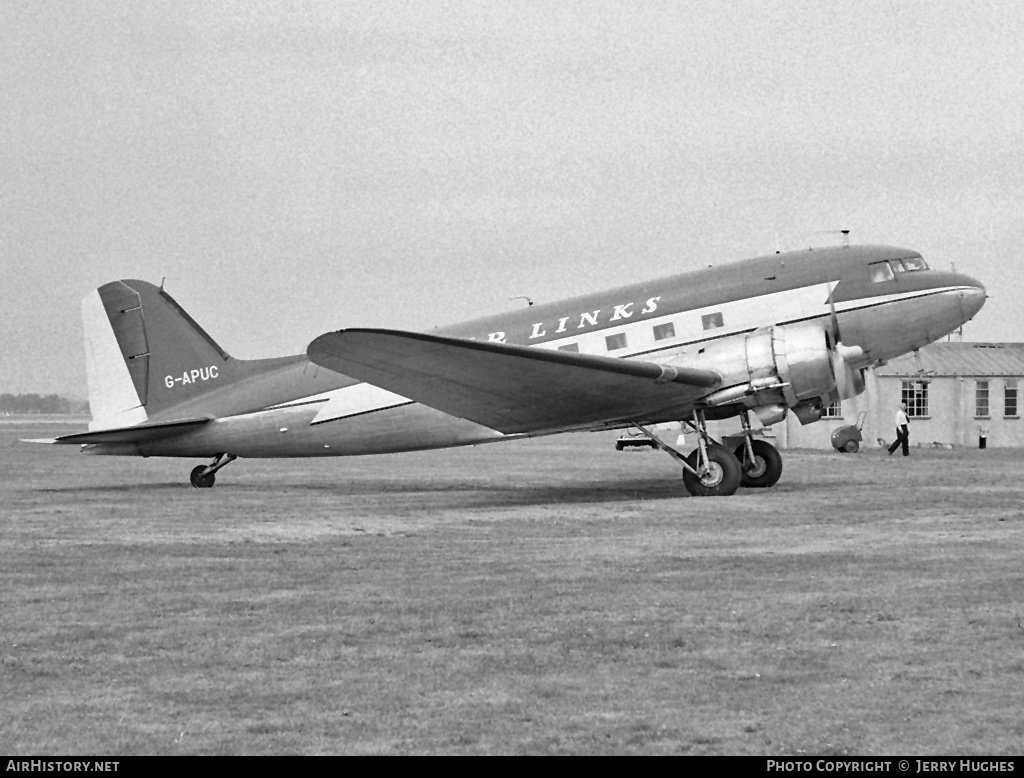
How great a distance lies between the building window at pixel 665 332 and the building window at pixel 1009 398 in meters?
34.0

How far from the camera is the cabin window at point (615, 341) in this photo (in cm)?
2367

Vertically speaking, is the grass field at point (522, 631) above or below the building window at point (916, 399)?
below

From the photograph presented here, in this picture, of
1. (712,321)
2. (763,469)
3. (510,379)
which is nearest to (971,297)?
(712,321)

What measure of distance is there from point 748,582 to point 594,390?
1050 centimetres

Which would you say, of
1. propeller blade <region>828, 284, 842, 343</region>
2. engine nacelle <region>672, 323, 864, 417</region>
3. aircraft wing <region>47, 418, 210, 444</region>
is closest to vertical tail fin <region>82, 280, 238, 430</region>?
aircraft wing <region>47, 418, 210, 444</region>

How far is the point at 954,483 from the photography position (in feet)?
86.5

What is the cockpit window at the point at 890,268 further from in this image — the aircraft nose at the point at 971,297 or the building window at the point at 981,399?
the building window at the point at 981,399

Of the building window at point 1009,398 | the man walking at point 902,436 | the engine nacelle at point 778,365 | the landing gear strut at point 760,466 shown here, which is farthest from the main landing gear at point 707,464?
the building window at point 1009,398

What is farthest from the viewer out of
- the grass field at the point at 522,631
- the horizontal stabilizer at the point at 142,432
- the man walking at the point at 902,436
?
the man walking at the point at 902,436

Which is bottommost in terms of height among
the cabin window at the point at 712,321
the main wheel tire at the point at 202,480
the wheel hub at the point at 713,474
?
the main wheel tire at the point at 202,480

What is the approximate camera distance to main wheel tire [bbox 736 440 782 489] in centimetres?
2475

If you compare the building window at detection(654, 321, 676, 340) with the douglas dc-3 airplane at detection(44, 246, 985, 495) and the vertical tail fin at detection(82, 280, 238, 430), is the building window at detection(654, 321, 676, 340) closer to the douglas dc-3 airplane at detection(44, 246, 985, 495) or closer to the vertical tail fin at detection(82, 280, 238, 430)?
the douglas dc-3 airplane at detection(44, 246, 985, 495)

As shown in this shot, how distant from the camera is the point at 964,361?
53.4m

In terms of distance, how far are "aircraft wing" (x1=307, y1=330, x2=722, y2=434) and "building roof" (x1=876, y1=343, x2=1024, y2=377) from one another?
101 feet
